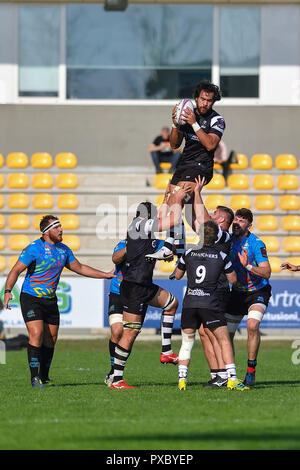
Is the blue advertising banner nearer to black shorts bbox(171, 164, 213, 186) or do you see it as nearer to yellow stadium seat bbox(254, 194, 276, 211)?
yellow stadium seat bbox(254, 194, 276, 211)

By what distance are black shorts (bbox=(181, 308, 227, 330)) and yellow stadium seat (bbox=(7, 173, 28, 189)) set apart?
13498 millimetres

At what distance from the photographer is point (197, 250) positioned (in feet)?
36.4

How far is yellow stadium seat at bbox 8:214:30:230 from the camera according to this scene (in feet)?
75.5

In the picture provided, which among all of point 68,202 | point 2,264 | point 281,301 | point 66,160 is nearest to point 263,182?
point 281,301

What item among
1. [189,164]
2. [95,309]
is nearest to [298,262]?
[95,309]

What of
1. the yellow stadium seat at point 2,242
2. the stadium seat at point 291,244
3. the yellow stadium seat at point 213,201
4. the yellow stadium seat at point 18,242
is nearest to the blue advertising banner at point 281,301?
the stadium seat at point 291,244

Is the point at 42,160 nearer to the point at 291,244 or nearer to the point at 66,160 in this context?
the point at 66,160

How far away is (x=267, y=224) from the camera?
22.8 metres

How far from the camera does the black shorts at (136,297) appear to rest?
37.1ft

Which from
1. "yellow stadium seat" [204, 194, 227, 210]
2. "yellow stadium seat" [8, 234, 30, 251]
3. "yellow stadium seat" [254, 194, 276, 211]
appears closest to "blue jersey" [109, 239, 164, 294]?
"yellow stadium seat" [8, 234, 30, 251]

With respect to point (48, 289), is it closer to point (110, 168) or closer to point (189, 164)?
point (189, 164)

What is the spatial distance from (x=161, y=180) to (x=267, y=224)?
279 cm

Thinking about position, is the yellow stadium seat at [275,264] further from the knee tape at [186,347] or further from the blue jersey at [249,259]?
the knee tape at [186,347]
